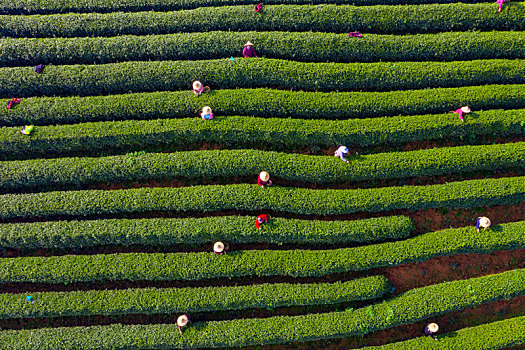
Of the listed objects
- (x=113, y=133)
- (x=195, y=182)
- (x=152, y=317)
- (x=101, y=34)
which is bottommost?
(x=152, y=317)

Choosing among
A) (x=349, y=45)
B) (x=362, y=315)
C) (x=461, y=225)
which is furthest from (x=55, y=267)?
(x=461, y=225)

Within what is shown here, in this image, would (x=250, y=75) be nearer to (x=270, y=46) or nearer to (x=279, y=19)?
(x=270, y=46)

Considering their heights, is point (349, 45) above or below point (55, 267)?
above

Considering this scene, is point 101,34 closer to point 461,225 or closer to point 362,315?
point 362,315

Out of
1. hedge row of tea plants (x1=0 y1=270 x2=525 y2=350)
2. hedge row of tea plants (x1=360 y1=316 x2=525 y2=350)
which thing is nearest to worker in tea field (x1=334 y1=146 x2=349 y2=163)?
hedge row of tea plants (x1=0 y1=270 x2=525 y2=350)

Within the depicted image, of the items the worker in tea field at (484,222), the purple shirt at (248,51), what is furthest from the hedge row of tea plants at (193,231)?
the purple shirt at (248,51)

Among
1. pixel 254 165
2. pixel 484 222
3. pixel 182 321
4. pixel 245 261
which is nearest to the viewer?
pixel 182 321

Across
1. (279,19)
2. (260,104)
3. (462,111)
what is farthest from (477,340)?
(279,19)
